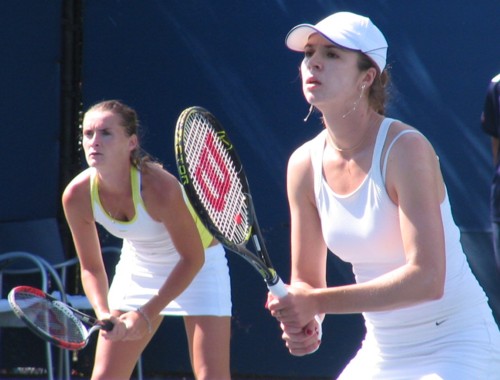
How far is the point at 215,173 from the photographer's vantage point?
299 cm

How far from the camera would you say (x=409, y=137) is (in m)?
2.58

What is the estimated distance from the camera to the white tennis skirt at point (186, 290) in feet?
13.6

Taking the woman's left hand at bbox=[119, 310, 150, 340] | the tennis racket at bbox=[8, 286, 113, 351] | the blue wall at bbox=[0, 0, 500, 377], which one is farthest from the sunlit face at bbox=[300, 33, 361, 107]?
the blue wall at bbox=[0, 0, 500, 377]

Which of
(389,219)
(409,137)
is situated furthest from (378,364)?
(409,137)

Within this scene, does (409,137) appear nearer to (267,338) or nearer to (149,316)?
(149,316)

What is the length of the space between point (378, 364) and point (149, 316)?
54.4 inches

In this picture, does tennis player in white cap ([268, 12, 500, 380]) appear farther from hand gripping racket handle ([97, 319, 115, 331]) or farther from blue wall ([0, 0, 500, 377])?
blue wall ([0, 0, 500, 377])

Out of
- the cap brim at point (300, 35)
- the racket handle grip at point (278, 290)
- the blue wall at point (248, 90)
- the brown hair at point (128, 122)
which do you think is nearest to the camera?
the racket handle grip at point (278, 290)

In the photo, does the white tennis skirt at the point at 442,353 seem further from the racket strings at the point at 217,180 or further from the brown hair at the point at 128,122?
the brown hair at the point at 128,122

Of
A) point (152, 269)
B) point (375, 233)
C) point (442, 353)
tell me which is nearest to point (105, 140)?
point (152, 269)

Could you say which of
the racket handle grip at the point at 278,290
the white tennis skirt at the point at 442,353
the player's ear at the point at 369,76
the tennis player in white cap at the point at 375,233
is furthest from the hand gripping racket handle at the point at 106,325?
the player's ear at the point at 369,76

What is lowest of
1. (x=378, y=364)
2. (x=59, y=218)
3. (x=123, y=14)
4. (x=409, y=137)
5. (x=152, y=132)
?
(x=378, y=364)

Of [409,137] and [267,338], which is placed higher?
[409,137]

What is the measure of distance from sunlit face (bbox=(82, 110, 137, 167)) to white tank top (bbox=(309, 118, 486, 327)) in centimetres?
154
